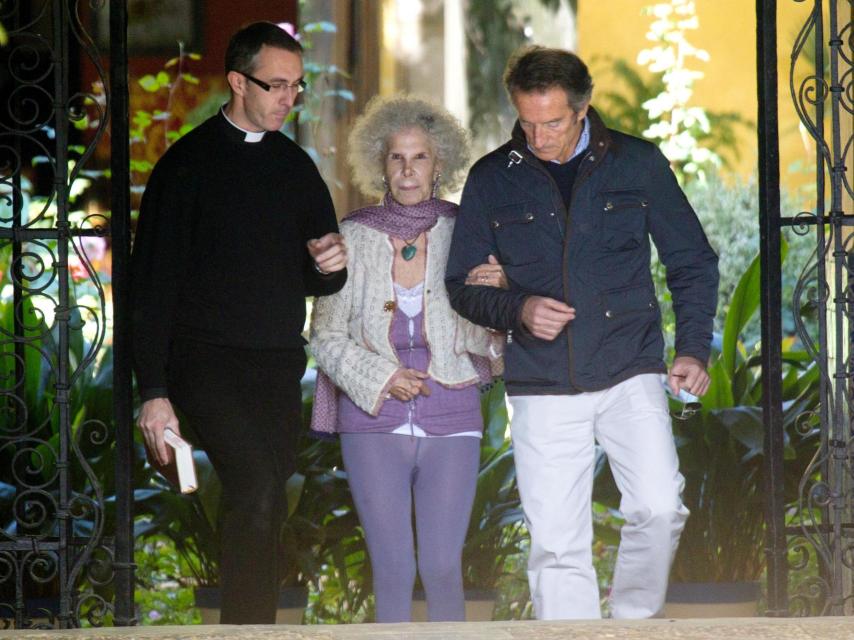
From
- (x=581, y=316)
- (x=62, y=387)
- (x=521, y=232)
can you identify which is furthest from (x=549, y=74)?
(x=62, y=387)

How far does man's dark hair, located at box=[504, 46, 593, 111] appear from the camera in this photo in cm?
432

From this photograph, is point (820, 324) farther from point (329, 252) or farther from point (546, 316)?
point (329, 252)

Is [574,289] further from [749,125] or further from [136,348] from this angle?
[749,125]

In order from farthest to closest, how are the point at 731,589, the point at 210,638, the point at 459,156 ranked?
the point at 731,589, the point at 459,156, the point at 210,638

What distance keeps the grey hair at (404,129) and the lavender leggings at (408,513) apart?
87 centimetres

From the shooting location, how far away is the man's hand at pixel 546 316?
13.7ft

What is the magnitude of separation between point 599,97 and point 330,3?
51.8 inches

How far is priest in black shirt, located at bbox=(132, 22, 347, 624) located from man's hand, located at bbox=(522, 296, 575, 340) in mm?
601

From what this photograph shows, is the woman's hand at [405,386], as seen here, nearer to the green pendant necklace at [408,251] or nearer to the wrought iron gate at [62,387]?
the green pendant necklace at [408,251]

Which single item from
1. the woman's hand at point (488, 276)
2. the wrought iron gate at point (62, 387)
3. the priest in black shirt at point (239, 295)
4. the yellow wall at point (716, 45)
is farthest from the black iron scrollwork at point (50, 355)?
the yellow wall at point (716, 45)

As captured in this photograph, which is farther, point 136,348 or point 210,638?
point 136,348

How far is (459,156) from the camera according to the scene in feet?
15.5

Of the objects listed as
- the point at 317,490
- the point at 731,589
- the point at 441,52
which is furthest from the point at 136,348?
the point at 441,52

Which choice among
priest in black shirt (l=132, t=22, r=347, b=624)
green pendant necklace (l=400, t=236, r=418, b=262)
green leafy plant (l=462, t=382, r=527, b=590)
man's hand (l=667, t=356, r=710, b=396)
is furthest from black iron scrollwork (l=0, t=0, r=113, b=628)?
man's hand (l=667, t=356, r=710, b=396)
